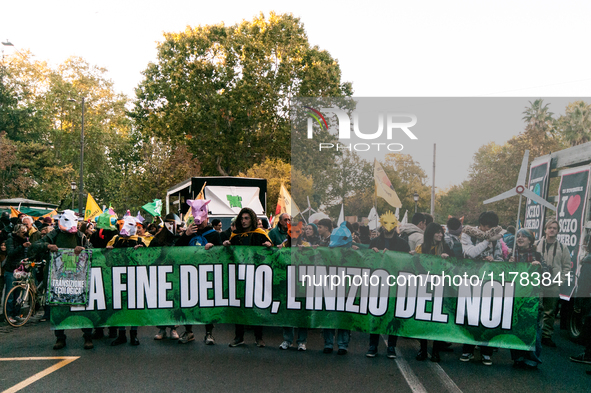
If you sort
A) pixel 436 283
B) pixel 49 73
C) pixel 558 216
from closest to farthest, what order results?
pixel 436 283
pixel 558 216
pixel 49 73

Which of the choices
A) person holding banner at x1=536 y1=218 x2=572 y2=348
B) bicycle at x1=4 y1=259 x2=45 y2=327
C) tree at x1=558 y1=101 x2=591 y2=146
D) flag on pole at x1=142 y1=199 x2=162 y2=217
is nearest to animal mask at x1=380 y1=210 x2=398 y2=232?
person holding banner at x1=536 y1=218 x2=572 y2=348

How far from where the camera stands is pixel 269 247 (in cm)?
748

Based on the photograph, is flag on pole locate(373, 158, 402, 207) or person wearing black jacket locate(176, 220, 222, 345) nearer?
person wearing black jacket locate(176, 220, 222, 345)

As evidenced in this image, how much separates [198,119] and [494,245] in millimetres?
32259

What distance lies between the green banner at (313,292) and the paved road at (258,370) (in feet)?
1.31

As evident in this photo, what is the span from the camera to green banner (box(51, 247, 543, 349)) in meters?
6.70

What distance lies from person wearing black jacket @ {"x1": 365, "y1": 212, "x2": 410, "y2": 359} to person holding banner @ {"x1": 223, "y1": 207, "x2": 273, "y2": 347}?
1.56 m

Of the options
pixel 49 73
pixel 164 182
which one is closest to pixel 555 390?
pixel 164 182

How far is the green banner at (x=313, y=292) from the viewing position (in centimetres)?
670

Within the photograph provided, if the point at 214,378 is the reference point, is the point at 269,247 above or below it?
above

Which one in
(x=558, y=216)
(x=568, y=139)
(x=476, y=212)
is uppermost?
(x=568, y=139)

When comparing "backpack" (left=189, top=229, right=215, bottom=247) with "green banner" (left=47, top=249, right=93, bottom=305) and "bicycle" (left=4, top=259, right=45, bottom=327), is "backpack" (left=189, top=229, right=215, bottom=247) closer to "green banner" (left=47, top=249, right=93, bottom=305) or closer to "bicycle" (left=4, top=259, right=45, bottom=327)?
"green banner" (left=47, top=249, right=93, bottom=305)

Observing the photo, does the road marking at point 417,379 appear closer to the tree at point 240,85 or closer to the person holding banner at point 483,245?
the person holding banner at point 483,245

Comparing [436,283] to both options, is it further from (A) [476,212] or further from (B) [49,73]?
(B) [49,73]
